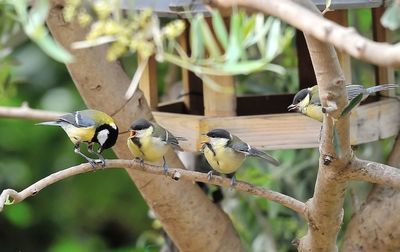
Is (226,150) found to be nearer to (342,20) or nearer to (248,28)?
(342,20)

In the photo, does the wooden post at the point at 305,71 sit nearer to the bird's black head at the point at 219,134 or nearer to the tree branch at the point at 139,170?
the bird's black head at the point at 219,134

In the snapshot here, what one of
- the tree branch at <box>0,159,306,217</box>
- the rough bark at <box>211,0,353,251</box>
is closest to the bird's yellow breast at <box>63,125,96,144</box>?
the tree branch at <box>0,159,306,217</box>

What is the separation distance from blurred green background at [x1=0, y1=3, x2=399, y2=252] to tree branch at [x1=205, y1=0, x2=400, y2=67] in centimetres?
165

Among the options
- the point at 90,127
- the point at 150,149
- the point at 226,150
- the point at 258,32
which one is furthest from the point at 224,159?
the point at 258,32

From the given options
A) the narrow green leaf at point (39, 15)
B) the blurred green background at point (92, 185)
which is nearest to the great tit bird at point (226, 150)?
the blurred green background at point (92, 185)

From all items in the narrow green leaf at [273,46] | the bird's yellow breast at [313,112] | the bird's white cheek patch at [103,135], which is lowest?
the bird's white cheek patch at [103,135]

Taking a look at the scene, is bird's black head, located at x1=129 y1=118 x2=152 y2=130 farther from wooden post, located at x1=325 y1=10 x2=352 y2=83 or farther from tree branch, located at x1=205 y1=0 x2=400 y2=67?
tree branch, located at x1=205 y1=0 x2=400 y2=67

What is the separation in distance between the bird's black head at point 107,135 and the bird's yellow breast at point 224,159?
0.58 feet

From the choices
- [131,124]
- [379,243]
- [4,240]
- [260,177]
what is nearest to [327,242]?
[379,243]

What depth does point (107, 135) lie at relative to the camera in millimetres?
1624

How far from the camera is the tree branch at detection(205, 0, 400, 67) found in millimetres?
553

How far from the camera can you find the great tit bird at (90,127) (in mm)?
1593

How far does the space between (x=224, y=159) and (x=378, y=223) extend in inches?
13.8

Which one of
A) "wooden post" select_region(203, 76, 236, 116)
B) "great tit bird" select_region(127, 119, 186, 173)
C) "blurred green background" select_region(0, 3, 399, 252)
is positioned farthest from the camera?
"blurred green background" select_region(0, 3, 399, 252)
